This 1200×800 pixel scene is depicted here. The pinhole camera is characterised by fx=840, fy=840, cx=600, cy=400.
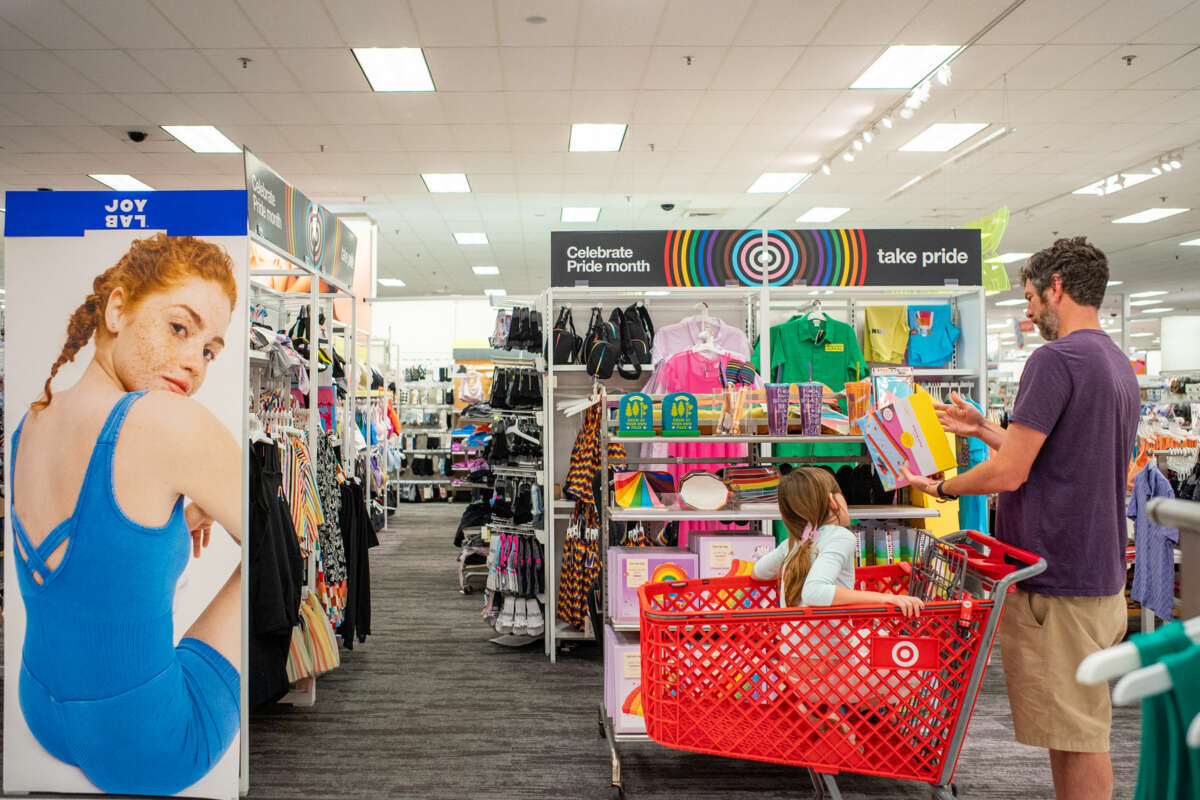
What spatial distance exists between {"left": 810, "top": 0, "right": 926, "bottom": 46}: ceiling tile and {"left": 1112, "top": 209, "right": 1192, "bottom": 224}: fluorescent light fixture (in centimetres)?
802

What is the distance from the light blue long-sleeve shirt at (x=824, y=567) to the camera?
248cm

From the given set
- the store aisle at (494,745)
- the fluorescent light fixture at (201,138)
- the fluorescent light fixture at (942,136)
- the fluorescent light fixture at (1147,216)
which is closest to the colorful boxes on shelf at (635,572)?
the store aisle at (494,745)

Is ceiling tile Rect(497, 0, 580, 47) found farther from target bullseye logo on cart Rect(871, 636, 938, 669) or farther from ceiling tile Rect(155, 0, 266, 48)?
target bullseye logo on cart Rect(871, 636, 938, 669)

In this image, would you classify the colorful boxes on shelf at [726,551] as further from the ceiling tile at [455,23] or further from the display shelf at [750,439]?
the ceiling tile at [455,23]

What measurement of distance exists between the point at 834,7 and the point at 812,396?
3.63 meters

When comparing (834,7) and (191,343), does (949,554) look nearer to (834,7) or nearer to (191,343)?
(191,343)

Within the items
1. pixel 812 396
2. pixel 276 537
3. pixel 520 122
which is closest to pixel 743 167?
pixel 520 122

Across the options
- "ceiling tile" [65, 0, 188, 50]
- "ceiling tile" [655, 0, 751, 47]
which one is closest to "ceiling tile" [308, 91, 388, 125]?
"ceiling tile" [65, 0, 188, 50]

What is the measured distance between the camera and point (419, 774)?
3.49 metres

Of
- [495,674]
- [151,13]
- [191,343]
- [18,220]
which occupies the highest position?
[151,13]

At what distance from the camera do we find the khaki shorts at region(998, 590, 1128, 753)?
87.0 inches

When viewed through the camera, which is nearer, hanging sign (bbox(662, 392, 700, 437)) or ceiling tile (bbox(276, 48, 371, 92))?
hanging sign (bbox(662, 392, 700, 437))

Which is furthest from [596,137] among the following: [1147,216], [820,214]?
[1147,216]

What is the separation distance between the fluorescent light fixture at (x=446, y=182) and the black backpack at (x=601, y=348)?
559 centimetres
